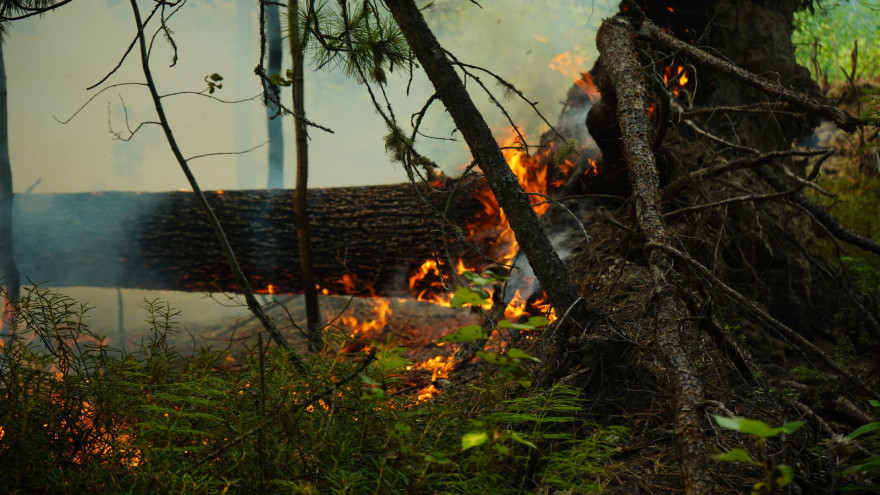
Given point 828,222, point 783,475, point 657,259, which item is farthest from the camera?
point 828,222

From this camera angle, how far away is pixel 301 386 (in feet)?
5.36

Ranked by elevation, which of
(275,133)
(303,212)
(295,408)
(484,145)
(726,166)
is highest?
(275,133)

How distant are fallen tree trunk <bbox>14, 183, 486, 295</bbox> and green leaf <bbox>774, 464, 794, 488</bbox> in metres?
4.10

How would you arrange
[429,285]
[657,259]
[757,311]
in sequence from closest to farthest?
[757,311]
[657,259]
[429,285]

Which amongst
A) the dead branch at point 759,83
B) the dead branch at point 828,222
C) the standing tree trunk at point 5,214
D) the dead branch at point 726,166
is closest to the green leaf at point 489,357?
the dead branch at point 726,166

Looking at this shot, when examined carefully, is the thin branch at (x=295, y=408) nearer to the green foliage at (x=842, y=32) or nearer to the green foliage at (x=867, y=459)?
the green foliage at (x=867, y=459)

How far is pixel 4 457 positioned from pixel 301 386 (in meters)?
0.75

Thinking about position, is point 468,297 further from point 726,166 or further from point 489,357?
point 726,166

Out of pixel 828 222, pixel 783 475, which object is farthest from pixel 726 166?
pixel 783 475

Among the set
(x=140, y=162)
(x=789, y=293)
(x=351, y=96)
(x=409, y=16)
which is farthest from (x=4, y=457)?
(x=351, y=96)

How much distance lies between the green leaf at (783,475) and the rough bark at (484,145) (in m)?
1.14

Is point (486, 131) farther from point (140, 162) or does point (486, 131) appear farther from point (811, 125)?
point (140, 162)

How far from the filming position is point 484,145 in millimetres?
2176

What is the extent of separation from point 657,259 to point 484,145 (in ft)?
2.71
